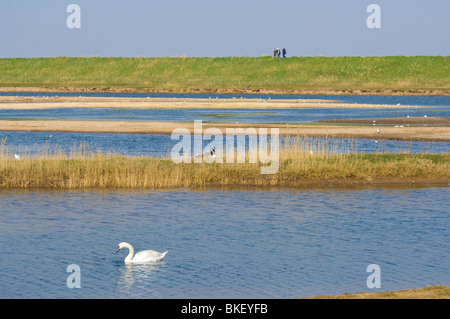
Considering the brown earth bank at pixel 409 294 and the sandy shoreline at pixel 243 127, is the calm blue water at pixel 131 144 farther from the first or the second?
the brown earth bank at pixel 409 294

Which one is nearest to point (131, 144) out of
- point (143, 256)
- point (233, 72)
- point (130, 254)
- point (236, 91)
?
point (130, 254)

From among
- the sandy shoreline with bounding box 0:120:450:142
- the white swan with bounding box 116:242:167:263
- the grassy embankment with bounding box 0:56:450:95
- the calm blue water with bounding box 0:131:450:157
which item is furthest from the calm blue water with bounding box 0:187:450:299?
the grassy embankment with bounding box 0:56:450:95

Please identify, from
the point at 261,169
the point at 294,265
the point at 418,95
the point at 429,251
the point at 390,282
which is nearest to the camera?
the point at 390,282

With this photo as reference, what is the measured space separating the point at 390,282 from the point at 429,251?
10.8ft

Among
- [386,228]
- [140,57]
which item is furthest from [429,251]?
[140,57]

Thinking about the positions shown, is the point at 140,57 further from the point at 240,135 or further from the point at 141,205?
the point at 141,205

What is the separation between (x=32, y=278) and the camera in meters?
16.8

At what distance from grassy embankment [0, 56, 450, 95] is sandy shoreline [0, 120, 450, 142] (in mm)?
63256

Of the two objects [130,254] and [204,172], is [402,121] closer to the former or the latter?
[204,172]

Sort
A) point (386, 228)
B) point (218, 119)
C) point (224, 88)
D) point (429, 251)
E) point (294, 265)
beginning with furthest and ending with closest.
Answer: point (224, 88) < point (218, 119) < point (386, 228) < point (429, 251) < point (294, 265)

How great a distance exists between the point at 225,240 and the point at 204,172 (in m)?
8.74

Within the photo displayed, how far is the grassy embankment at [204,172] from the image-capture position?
2820cm

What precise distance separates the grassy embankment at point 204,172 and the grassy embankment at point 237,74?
278 feet

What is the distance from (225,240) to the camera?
20.5 metres
